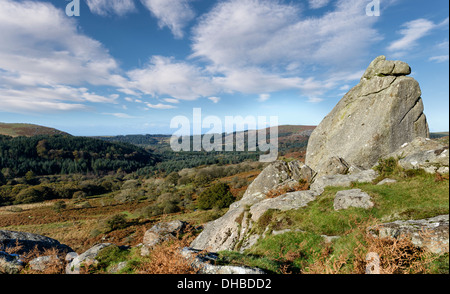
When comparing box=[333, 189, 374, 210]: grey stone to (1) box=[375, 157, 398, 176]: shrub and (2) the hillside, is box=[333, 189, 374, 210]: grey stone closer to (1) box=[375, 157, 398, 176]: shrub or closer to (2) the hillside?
(1) box=[375, 157, 398, 176]: shrub

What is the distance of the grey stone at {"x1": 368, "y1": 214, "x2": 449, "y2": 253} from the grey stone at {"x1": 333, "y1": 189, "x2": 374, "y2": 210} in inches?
107

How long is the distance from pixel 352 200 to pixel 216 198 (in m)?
39.0

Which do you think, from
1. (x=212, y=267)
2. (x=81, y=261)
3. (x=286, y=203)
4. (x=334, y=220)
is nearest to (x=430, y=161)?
(x=334, y=220)

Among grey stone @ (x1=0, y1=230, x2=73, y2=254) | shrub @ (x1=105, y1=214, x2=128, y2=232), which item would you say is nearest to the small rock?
grey stone @ (x1=0, y1=230, x2=73, y2=254)

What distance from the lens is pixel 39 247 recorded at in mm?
14680

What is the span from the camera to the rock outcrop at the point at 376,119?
66.4 ft

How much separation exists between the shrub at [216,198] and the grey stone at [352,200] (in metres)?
36.1

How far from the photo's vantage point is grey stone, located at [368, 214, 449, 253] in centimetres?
671


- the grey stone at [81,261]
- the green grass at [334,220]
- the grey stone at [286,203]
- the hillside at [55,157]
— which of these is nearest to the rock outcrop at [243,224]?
the grey stone at [286,203]

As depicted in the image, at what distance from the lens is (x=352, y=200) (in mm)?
11375

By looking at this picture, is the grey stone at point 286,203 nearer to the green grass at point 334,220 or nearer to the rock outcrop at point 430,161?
the green grass at point 334,220

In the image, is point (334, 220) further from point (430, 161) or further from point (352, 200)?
point (430, 161)
